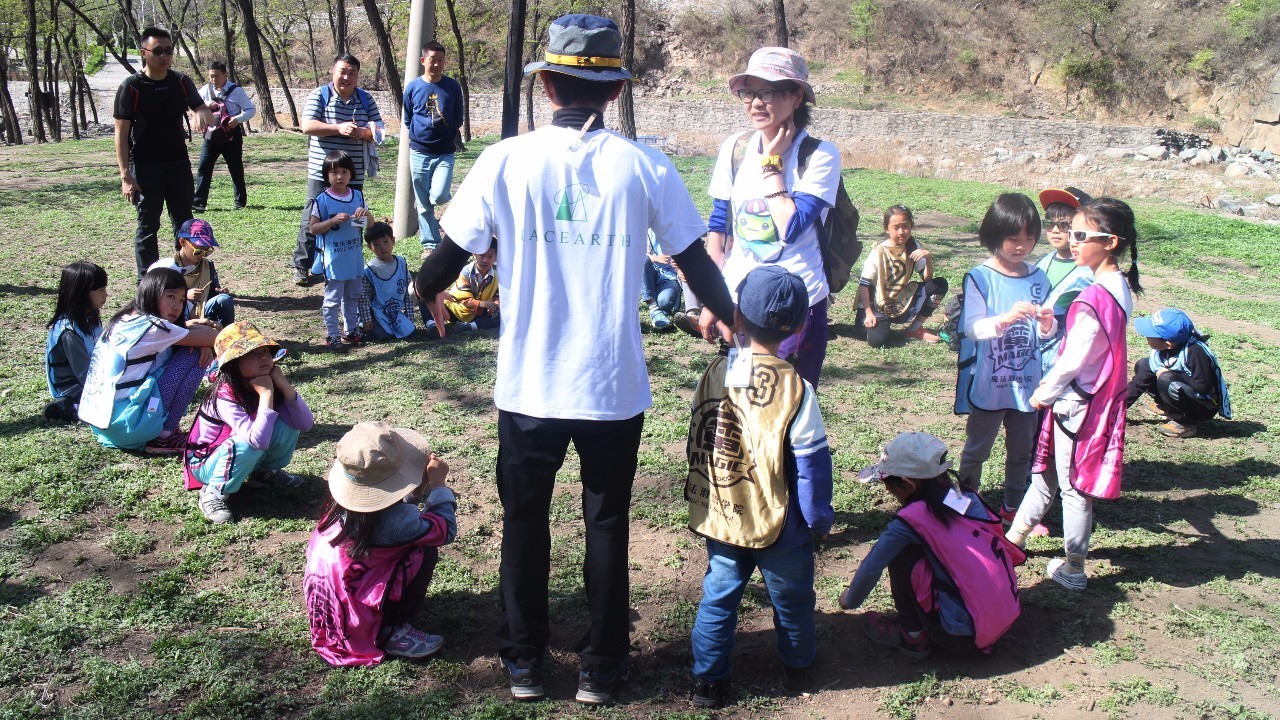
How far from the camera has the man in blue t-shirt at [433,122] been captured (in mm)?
8148

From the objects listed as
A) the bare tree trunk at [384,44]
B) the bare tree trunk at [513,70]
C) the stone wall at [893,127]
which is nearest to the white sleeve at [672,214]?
the bare tree trunk at [513,70]

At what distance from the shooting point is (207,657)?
10.3 ft

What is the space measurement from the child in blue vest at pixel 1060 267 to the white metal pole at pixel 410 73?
19.4 ft

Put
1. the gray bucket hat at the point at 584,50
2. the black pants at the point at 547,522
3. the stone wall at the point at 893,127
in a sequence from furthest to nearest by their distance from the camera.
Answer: the stone wall at the point at 893,127 → the black pants at the point at 547,522 → the gray bucket hat at the point at 584,50

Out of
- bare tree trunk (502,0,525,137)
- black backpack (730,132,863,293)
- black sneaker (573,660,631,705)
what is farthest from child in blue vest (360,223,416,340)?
bare tree trunk (502,0,525,137)

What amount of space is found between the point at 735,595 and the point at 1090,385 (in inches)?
66.4

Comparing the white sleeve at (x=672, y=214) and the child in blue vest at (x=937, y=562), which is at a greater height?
the white sleeve at (x=672, y=214)

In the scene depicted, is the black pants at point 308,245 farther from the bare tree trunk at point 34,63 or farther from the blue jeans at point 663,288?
the bare tree trunk at point 34,63

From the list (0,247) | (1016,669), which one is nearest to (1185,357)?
(1016,669)

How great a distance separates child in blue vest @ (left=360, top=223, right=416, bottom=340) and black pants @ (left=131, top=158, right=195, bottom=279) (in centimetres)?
151

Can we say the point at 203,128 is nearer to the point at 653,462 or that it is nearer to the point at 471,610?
the point at 653,462

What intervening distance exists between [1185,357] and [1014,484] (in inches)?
86.0

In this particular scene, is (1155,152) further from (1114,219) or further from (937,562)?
(937,562)

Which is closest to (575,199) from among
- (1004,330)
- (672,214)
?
(672,214)
